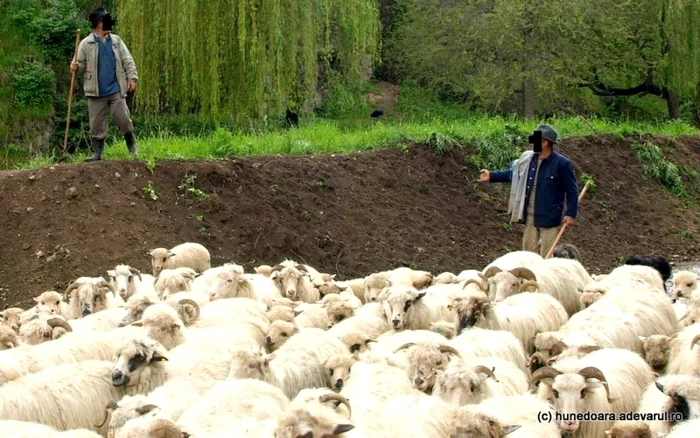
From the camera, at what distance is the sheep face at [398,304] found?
9531mm

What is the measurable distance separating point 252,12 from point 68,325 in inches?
457

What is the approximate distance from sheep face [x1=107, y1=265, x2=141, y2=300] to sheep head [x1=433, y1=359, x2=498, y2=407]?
5.30 meters

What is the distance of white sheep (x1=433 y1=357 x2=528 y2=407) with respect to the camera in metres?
7.28

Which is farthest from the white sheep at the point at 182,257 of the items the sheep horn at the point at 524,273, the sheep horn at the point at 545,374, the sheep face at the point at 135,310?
the sheep horn at the point at 545,374

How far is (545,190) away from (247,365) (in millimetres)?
6164

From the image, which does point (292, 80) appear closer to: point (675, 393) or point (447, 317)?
point (447, 317)

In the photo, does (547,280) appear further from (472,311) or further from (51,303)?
(51,303)

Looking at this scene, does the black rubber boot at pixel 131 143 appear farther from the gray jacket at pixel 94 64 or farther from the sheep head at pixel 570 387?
the sheep head at pixel 570 387

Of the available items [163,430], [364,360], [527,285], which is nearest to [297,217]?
[527,285]

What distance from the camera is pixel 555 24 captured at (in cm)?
2823

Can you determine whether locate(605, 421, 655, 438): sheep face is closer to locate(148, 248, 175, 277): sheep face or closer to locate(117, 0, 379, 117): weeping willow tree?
locate(148, 248, 175, 277): sheep face

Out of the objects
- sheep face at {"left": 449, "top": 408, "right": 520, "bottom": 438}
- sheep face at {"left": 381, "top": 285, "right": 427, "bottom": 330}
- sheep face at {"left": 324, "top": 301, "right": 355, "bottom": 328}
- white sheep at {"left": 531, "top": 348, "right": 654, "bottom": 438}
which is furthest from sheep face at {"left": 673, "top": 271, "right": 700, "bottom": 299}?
sheep face at {"left": 449, "top": 408, "right": 520, "bottom": 438}

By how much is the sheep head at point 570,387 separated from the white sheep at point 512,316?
5.54ft

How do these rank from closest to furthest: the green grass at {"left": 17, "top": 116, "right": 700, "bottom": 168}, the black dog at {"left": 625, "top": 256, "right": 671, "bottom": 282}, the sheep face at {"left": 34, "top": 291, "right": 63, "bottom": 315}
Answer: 1. the sheep face at {"left": 34, "top": 291, "right": 63, "bottom": 315}
2. the black dog at {"left": 625, "top": 256, "right": 671, "bottom": 282}
3. the green grass at {"left": 17, "top": 116, "right": 700, "bottom": 168}
